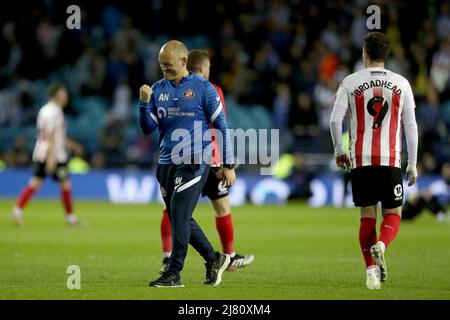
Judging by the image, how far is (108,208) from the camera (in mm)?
22469

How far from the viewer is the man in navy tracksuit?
29.8 feet

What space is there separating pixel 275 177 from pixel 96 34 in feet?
22.4

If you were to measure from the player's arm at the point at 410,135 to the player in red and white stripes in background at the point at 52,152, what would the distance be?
30.8 feet

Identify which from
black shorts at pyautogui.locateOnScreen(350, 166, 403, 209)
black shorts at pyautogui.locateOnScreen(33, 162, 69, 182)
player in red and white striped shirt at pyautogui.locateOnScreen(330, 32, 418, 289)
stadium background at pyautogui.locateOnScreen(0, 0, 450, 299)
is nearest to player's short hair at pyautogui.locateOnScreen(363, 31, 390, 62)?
player in red and white striped shirt at pyautogui.locateOnScreen(330, 32, 418, 289)

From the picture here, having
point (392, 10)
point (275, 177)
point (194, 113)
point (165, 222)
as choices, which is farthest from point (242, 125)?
point (194, 113)

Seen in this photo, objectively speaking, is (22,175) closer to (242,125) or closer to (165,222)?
(242,125)

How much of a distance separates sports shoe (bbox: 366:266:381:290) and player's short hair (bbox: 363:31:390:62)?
1.93 m

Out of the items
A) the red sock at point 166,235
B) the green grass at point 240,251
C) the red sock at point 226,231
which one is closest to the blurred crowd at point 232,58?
the green grass at point 240,251

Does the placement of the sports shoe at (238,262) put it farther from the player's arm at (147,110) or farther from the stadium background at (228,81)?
the stadium background at (228,81)

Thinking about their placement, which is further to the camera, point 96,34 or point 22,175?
point 96,34

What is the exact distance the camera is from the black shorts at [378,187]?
9195mm

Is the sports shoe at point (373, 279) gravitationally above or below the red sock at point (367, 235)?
below

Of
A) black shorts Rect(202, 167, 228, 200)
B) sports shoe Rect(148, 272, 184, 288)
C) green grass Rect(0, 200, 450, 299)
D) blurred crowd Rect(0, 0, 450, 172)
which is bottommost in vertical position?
green grass Rect(0, 200, 450, 299)

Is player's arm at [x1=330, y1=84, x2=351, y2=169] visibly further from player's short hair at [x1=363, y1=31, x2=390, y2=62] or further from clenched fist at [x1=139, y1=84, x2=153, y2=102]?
clenched fist at [x1=139, y1=84, x2=153, y2=102]
